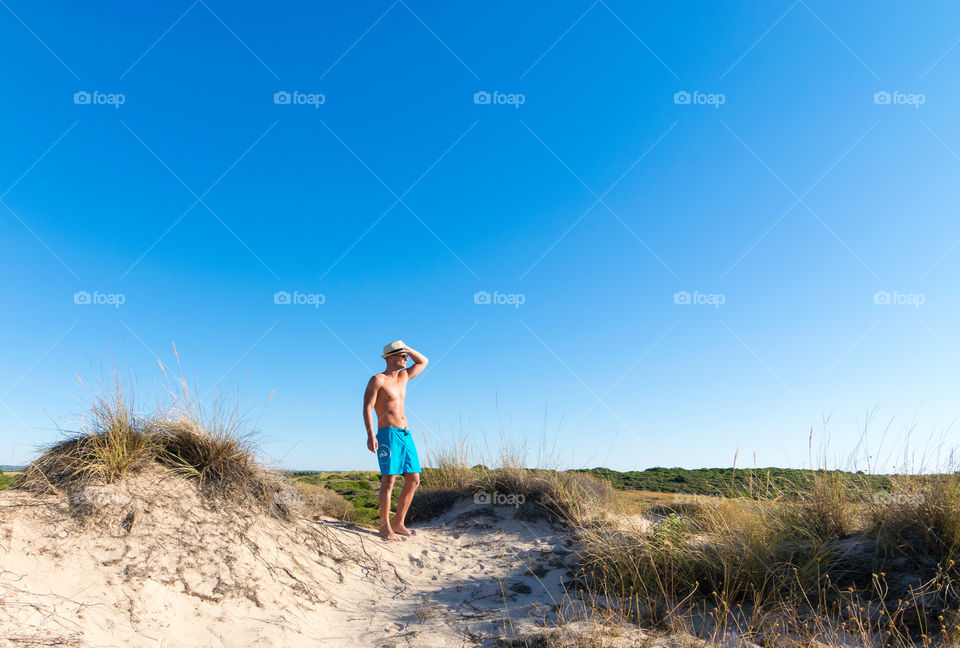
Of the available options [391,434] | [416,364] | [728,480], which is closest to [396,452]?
[391,434]

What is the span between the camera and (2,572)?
429 cm

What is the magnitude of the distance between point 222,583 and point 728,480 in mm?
13806

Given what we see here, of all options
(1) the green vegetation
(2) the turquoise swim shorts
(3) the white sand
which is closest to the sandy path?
(3) the white sand

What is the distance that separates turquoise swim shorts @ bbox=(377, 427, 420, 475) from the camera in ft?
23.7

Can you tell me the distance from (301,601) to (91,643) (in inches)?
76.8

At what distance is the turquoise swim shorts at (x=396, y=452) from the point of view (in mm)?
7234

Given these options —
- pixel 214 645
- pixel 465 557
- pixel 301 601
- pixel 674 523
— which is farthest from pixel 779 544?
pixel 214 645

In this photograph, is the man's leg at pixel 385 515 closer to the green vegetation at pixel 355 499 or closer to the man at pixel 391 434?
the man at pixel 391 434

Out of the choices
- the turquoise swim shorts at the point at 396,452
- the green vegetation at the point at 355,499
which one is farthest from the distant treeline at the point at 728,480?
the green vegetation at the point at 355,499

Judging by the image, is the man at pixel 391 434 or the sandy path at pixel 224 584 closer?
the sandy path at pixel 224 584

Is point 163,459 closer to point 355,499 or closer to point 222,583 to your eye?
point 222,583

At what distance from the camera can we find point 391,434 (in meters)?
7.37

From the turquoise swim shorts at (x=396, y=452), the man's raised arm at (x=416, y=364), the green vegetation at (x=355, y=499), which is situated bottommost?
the green vegetation at (x=355, y=499)

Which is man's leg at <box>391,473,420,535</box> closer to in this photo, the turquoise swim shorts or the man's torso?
the turquoise swim shorts
